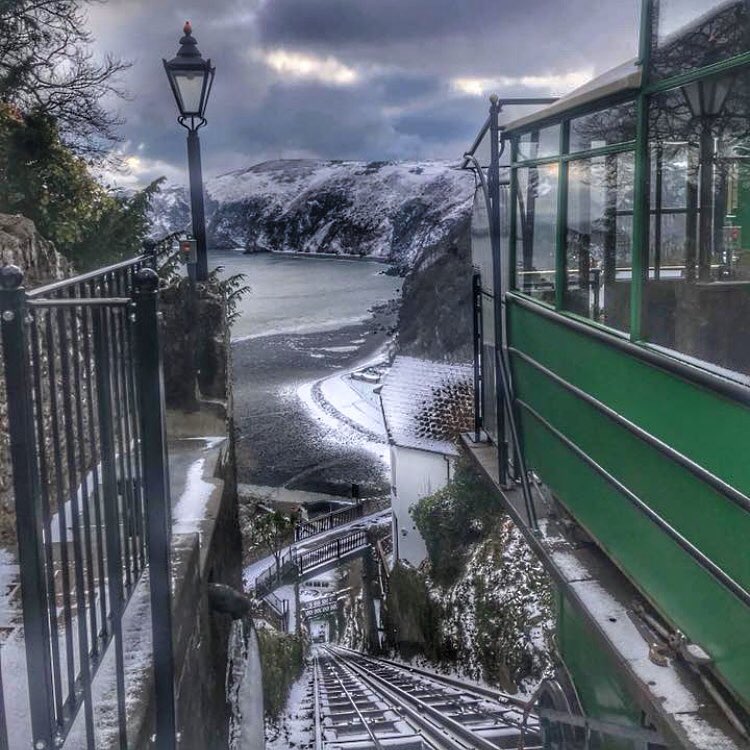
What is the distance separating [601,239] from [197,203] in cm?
402

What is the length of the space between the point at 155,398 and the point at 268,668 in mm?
8721

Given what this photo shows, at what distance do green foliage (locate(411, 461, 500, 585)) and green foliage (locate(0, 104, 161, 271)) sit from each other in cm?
833

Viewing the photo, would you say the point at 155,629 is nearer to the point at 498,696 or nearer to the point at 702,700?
the point at 702,700

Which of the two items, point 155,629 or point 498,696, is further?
point 498,696

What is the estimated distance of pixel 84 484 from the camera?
282 cm

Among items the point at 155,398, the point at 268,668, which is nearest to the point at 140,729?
the point at 155,398

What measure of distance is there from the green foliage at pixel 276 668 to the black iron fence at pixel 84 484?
6.10 meters

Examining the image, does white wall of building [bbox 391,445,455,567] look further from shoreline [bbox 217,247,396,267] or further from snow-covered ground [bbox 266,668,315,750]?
shoreline [bbox 217,247,396,267]

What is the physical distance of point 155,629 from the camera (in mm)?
3104

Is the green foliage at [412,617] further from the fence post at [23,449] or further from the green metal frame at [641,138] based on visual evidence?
the fence post at [23,449]

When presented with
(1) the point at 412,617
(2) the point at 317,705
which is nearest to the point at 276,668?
(2) the point at 317,705

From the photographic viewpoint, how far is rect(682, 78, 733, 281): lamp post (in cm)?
332

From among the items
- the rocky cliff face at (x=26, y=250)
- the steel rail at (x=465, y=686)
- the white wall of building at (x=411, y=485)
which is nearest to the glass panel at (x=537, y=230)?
the rocky cliff face at (x=26, y=250)

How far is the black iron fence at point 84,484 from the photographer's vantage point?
220cm
